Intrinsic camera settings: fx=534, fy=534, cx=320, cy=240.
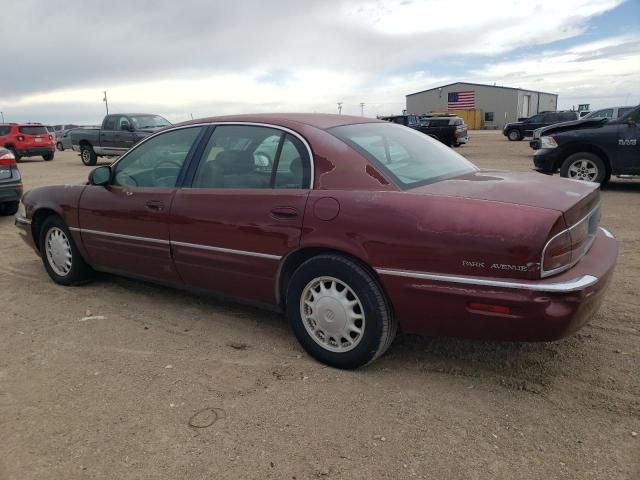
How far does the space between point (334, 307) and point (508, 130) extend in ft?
96.3

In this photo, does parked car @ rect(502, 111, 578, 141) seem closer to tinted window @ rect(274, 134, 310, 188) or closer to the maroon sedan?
the maroon sedan

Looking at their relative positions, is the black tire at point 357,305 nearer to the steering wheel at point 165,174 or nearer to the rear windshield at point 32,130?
the steering wheel at point 165,174

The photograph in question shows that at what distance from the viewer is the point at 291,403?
9.36 feet

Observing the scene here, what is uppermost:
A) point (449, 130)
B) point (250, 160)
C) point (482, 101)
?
point (482, 101)

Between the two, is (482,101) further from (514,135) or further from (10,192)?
(10,192)

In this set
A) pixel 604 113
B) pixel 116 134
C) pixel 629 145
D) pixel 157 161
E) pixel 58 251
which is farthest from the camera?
pixel 604 113

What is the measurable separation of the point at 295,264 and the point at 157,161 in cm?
158

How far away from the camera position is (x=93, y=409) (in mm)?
2854

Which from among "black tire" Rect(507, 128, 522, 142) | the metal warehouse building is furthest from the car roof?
the metal warehouse building

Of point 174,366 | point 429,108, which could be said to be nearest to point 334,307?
point 174,366

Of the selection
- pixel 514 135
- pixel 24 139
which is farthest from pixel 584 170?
pixel 514 135

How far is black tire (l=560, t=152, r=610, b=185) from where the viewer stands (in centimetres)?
917

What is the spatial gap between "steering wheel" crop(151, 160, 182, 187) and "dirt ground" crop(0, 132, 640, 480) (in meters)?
1.03

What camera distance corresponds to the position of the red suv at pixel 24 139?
822 inches
